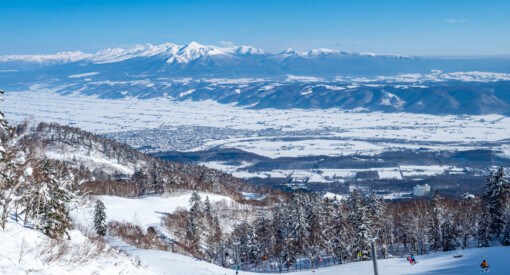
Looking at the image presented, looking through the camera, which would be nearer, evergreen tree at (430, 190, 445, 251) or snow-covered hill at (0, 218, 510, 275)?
snow-covered hill at (0, 218, 510, 275)

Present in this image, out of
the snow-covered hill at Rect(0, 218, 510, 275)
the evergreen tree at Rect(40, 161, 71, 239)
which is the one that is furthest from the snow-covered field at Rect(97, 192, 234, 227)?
the evergreen tree at Rect(40, 161, 71, 239)

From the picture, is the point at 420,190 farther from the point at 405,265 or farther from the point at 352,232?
the point at 405,265

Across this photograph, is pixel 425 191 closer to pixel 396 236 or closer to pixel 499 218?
pixel 396 236

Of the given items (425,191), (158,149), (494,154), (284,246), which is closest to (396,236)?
(284,246)

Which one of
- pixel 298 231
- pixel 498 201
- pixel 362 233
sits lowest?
pixel 298 231

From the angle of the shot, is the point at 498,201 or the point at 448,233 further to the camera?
the point at 448,233

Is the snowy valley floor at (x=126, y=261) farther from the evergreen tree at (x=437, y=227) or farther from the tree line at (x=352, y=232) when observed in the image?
the evergreen tree at (x=437, y=227)

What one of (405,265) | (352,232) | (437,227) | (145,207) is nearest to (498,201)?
(437,227)

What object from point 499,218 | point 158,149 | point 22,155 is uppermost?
point 22,155

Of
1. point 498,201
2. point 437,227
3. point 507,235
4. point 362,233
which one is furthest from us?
point 437,227

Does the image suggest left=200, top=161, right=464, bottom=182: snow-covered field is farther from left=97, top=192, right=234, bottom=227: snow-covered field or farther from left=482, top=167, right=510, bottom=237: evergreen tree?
left=482, top=167, right=510, bottom=237: evergreen tree

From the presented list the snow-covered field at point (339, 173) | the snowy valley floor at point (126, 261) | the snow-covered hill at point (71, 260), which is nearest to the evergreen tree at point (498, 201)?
the snowy valley floor at point (126, 261)
